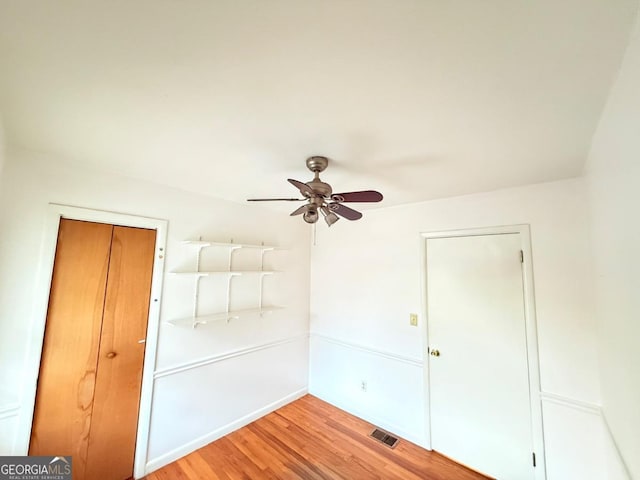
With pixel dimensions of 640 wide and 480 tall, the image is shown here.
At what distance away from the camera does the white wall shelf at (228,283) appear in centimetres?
242

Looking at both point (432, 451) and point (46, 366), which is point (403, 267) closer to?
point (432, 451)

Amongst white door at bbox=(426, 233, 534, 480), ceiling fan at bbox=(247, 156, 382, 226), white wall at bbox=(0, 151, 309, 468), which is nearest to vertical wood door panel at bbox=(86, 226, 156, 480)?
white wall at bbox=(0, 151, 309, 468)

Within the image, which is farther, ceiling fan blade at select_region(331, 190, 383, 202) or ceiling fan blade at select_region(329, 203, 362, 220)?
ceiling fan blade at select_region(329, 203, 362, 220)

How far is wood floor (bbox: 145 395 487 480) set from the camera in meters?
2.16

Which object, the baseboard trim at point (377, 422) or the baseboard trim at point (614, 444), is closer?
the baseboard trim at point (614, 444)

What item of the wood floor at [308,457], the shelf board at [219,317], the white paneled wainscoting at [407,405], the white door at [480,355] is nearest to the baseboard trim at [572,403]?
the white paneled wainscoting at [407,405]

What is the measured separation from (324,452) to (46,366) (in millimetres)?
2334

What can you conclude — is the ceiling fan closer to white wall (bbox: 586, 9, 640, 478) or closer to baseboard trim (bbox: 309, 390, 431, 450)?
white wall (bbox: 586, 9, 640, 478)

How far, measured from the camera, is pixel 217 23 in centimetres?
80

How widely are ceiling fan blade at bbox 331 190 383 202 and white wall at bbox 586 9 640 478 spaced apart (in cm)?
100

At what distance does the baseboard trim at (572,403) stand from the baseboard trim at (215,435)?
8.61 feet

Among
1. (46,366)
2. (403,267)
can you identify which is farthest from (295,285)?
(46,366)

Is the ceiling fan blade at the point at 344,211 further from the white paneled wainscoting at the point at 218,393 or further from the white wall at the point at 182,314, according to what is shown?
the white paneled wainscoting at the point at 218,393

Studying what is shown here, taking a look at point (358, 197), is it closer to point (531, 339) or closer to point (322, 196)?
point (322, 196)
